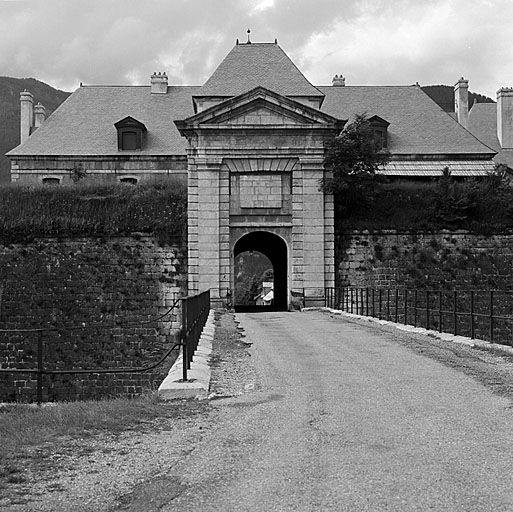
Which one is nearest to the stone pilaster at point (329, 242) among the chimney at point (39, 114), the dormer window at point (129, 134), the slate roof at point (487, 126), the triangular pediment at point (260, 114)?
the triangular pediment at point (260, 114)

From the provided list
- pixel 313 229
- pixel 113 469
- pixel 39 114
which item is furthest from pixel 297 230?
pixel 39 114

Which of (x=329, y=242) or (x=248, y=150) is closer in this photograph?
(x=248, y=150)

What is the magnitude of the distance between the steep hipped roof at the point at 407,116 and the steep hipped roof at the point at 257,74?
3.74 meters

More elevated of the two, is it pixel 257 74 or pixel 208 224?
pixel 257 74

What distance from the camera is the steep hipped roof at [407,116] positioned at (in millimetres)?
32281

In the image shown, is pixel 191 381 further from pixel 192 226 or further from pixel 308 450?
pixel 192 226

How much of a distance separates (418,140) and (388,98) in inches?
178

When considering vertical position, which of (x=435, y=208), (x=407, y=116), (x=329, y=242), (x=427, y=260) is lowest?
(x=427, y=260)

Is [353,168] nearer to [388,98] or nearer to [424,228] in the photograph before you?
[424,228]

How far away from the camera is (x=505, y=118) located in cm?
3994

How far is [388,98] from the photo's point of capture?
3650 cm

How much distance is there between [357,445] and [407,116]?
30640 millimetres

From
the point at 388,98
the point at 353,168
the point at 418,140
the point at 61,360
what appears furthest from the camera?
the point at 388,98

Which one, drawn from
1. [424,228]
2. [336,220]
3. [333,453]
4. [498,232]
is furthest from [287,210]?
[333,453]
